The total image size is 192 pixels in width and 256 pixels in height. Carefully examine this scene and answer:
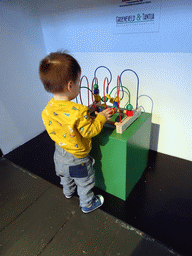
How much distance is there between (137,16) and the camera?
117 cm

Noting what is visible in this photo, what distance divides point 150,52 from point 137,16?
0.81 ft

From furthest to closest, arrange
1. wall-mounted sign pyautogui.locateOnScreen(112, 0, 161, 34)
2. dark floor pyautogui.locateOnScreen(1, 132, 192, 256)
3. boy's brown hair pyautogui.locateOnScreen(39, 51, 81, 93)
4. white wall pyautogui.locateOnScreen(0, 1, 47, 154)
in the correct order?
white wall pyautogui.locateOnScreen(0, 1, 47, 154) < wall-mounted sign pyautogui.locateOnScreen(112, 0, 161, 34) < dark floor pyautogui.locateOnScreen(1, 132, 192, 256) < boy's brown hair pyautogui.locateOnScreen(39, 51, 81, 93)

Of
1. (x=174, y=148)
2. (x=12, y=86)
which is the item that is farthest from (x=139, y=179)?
(x=12, y=86)

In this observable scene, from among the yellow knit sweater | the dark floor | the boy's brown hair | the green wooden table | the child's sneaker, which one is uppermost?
the boy's brown hair

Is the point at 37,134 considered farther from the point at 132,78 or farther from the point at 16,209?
the point at 132,78

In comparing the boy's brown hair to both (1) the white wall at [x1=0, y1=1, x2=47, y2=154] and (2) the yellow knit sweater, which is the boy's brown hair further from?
(1) the white wall at [x1=0, y1=1, x2=47, y2=154]

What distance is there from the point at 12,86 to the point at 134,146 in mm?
1360

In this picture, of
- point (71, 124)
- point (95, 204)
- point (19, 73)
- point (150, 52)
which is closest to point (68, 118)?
point (71, 124)

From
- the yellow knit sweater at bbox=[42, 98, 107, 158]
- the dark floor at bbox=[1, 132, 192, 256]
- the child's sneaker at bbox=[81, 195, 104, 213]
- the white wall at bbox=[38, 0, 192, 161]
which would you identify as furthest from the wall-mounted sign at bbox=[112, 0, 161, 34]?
the child's sneaker at bbox=[81, 195, 104, 213]

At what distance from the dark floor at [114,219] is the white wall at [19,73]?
0.60m

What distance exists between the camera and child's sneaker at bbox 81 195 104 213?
114 cm

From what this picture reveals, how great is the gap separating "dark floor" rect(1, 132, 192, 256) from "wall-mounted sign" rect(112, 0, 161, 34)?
3.49 feet

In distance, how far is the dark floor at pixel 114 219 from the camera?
3.16ft

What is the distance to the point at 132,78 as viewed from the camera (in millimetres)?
1420
